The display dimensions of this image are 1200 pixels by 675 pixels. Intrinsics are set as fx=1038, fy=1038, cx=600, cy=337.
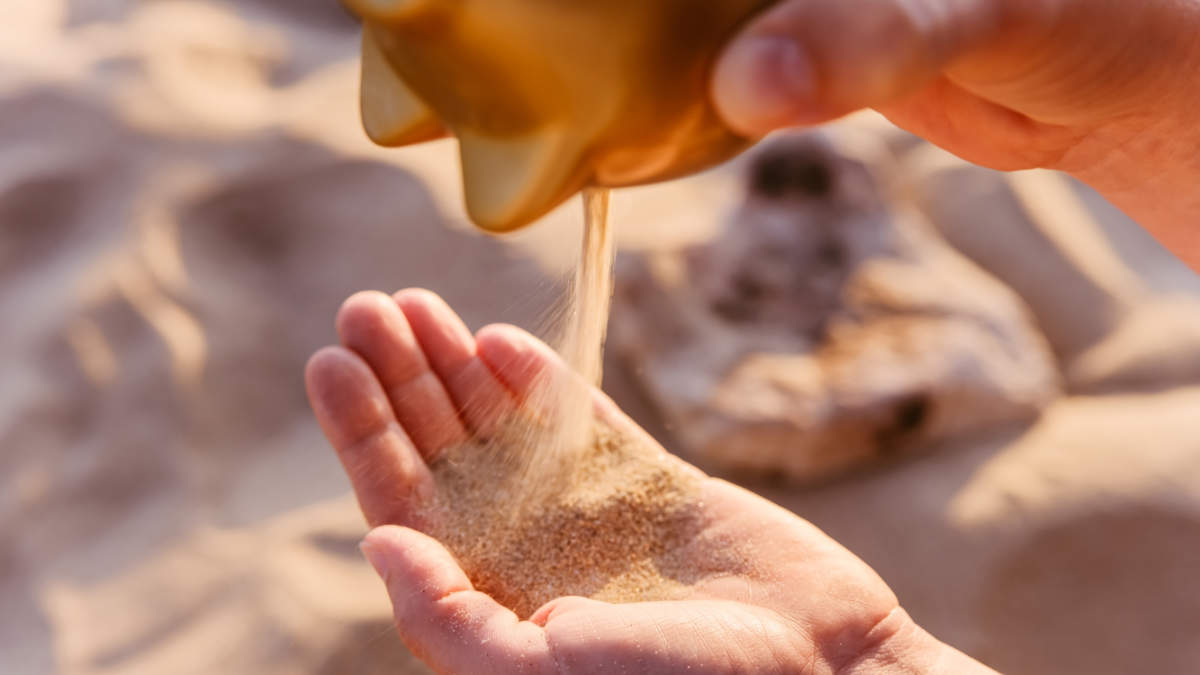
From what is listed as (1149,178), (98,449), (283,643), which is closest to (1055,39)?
(1149,178)

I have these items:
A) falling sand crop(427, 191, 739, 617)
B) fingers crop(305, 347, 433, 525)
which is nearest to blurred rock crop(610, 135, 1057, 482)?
falling sand crop(427, 191, 739, 617)

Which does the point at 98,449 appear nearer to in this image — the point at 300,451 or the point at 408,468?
the point at 300,451

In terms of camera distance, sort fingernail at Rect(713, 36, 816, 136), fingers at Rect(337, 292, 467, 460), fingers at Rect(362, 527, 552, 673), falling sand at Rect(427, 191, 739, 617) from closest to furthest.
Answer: fingernail at Rect(713, 36, 816, 136)
fingers at Rect(362, 527, 552, 673)
falling sand at Rect(427, 191, 739, 617)
fingers at Rect(337, 292, 467, 460)

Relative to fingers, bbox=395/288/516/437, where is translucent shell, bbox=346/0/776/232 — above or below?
above

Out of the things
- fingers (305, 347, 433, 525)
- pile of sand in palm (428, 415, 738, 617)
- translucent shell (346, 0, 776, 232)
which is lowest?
pile of sand in palm (428, 415, 738, 617)

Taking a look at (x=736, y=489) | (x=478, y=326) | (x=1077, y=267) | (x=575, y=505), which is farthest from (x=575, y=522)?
(x=1077, y=267)

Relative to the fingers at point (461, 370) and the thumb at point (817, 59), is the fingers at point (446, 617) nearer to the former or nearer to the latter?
the fingers at point (461, 370)

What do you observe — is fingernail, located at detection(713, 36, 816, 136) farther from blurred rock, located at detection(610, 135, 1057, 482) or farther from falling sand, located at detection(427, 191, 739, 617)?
blurred rock, located at detection(610, 135, 1057, 482)
